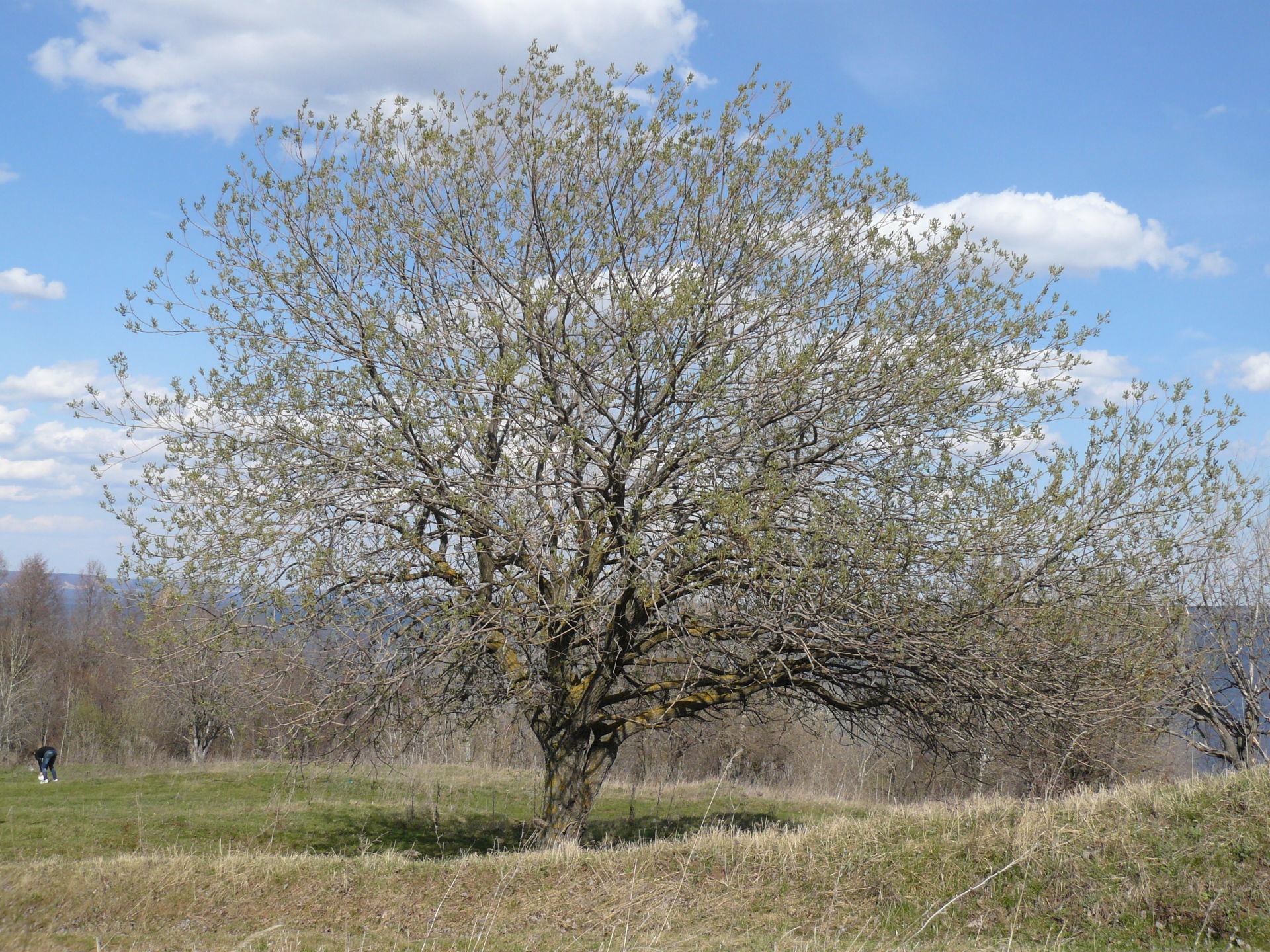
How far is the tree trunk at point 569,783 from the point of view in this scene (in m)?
10.0

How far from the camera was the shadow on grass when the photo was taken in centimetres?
1302

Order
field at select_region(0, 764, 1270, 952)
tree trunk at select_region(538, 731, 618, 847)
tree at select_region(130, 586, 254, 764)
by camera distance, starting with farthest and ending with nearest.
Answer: tree trunk at select_region(538, 731, 618, 847), tree at select_region(130, 586, 254, 764), field at select_region(0, 764, 1270, 952)

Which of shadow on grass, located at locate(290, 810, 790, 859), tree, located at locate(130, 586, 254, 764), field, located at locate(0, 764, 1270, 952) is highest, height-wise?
tree, located at locate(130, 586, 254, 764)

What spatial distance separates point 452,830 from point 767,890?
8.81 metres

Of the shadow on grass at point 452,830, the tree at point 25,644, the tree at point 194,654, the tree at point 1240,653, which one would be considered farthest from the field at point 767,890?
the tree at point 25,644

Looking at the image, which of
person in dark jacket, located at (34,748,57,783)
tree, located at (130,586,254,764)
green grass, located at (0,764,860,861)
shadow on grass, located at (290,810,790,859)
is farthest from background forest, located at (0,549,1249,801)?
person in dark jacket, located at (34,748,57,783)

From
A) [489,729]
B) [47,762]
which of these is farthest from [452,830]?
[47,762]

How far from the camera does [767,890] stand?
7.38 m

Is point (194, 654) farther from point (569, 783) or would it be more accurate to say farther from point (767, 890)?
point (767, 890)

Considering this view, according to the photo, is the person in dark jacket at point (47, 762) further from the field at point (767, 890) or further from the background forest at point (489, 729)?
the field at point (767, 890)

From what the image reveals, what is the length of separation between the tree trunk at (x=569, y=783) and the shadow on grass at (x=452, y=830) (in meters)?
2.19

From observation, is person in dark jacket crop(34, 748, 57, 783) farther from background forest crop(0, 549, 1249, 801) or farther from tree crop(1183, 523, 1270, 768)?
tree crop(1183, 523, 1270, 768)

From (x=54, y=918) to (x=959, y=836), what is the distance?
7.14 meters

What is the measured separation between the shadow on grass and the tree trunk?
86.2 inches
